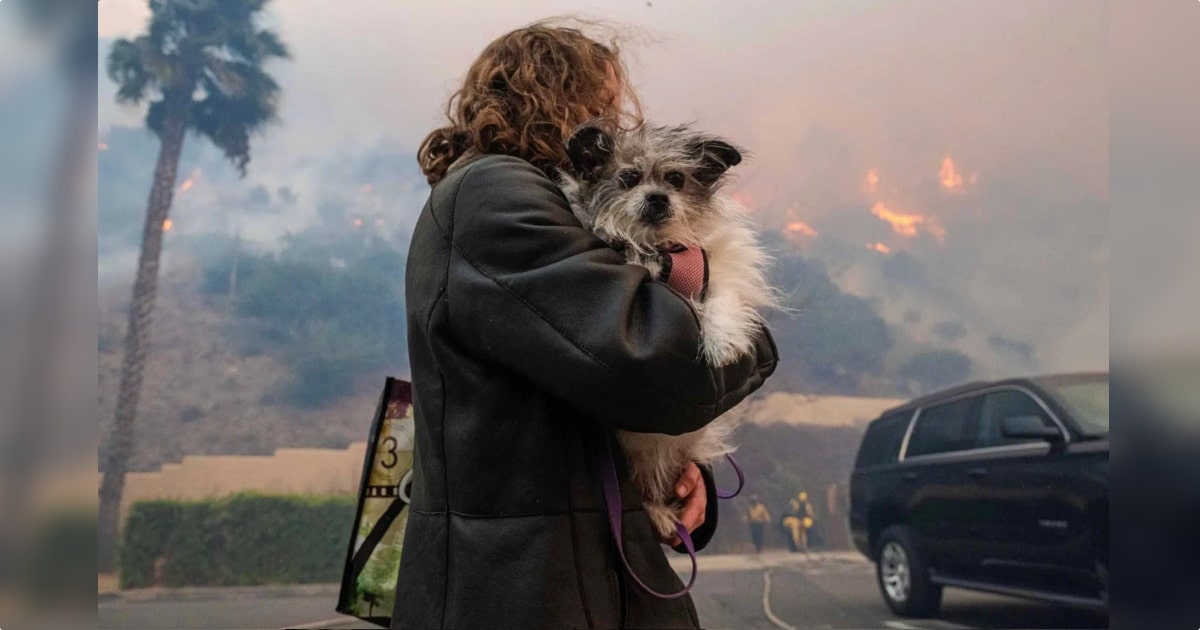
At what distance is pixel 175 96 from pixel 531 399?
7.95 feet

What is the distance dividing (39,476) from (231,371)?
138 centimetres

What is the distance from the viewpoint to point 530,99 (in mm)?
1834

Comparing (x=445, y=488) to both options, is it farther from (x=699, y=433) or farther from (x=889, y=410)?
(x=889, y=410)

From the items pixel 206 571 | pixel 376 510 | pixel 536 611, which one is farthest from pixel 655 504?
pixel 206 571

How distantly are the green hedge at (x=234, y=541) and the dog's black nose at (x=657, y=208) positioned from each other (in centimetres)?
187

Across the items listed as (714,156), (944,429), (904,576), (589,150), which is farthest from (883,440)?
(589,150)

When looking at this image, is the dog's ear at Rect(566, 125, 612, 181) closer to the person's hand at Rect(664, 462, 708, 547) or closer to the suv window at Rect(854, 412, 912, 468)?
the person's hand at Rect(664, 462, 708, 547)

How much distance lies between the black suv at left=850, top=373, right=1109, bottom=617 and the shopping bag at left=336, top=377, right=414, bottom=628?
6.54 feet

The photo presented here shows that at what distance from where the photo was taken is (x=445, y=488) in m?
1.54

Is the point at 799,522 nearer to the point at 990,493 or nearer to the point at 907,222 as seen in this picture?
the point at 990,493

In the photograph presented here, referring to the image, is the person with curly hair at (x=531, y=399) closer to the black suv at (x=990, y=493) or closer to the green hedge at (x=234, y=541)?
the green hedge at (x=234, y=541)

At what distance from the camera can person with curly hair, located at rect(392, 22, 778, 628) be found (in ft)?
4.53

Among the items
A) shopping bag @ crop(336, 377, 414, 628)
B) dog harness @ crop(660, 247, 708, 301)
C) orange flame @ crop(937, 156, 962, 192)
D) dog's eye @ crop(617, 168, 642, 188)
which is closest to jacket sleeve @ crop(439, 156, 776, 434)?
dog harness @ crop(660, 247, 708, 301)

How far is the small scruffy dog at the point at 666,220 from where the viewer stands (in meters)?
1.84
